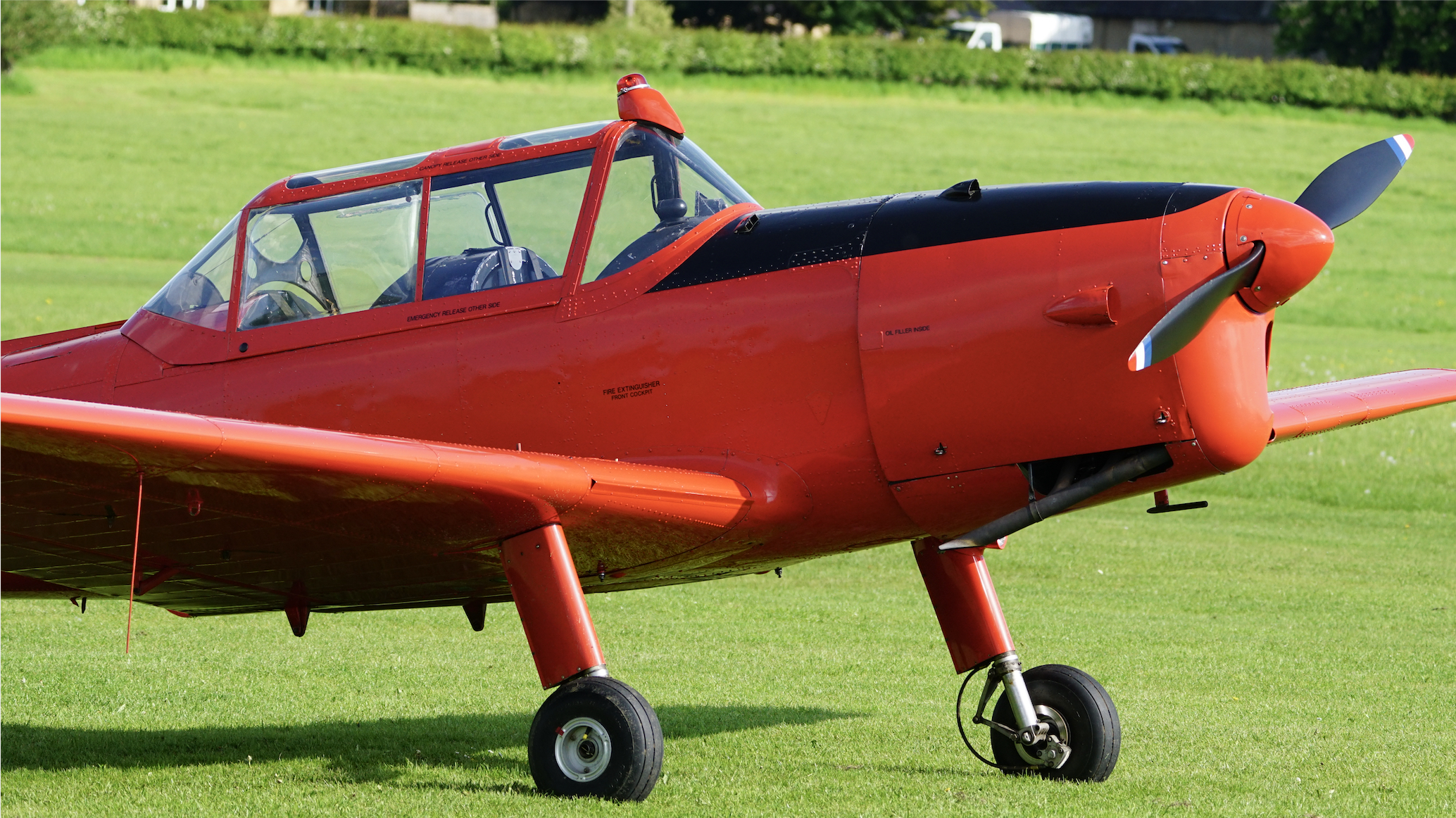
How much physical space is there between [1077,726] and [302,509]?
376cm

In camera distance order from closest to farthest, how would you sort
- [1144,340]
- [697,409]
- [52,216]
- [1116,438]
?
[1144,340]
[1116,438]
[697,409]
[52,216]

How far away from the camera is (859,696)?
945cm

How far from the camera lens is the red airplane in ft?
20.5

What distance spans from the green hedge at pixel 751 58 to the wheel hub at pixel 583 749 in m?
49.7

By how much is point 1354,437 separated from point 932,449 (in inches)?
654

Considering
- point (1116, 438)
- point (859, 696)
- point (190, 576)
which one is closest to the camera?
point (1116, 438)

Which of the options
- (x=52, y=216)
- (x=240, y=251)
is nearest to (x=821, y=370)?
(x=240, y=251)

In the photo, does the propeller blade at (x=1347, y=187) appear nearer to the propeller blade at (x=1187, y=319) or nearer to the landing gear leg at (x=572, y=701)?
the propeller blade at (x=1187, y=319)

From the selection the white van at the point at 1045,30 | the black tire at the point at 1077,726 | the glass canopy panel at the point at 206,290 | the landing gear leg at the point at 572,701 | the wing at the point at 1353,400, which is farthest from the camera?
the white van at the point at 1045,30

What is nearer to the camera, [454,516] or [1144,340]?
[1144,340]

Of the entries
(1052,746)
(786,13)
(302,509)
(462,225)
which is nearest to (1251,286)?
(1052,746)

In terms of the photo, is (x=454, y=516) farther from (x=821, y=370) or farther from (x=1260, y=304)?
(x=1260, y=304)

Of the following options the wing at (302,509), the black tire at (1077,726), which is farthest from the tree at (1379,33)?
the wing at (302,509)

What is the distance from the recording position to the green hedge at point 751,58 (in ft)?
181
